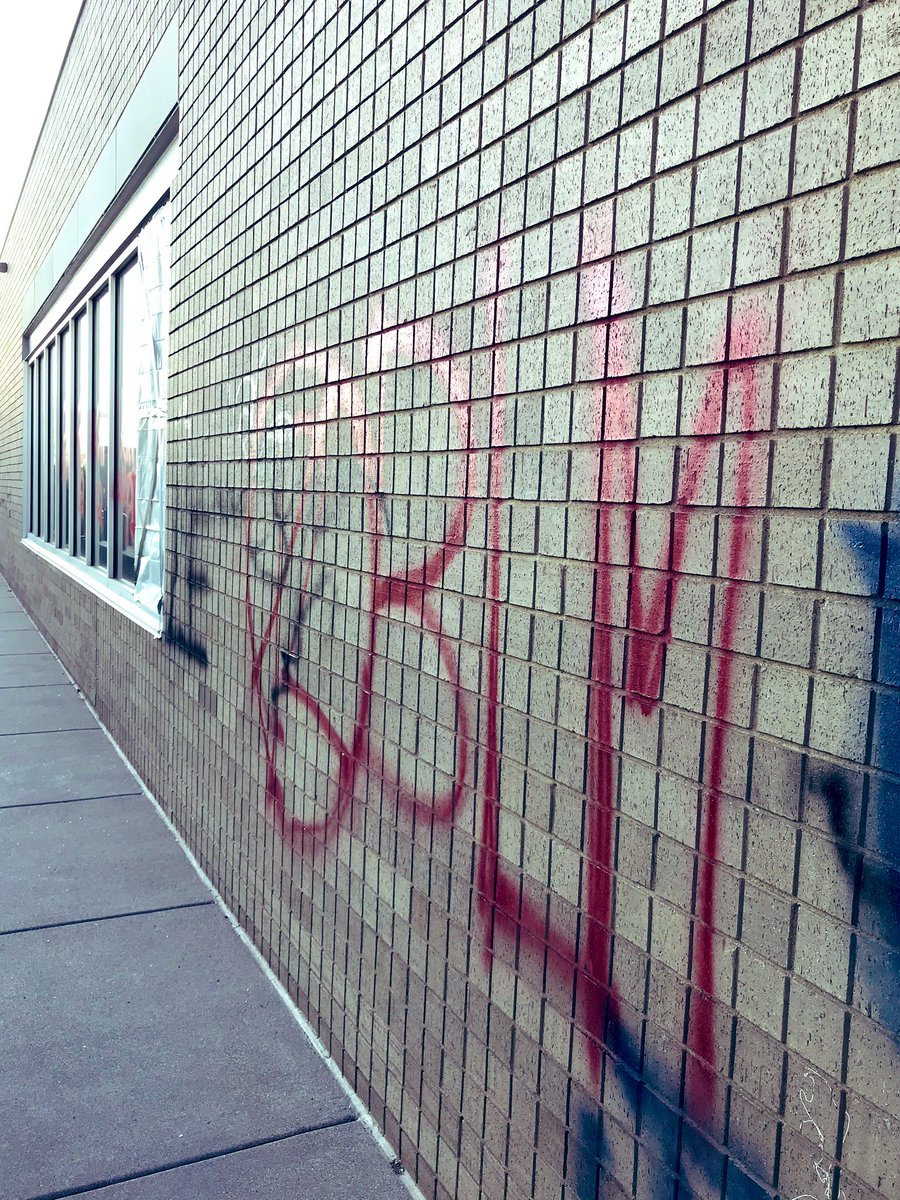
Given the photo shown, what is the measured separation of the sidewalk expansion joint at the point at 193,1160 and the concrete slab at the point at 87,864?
1.50 meters

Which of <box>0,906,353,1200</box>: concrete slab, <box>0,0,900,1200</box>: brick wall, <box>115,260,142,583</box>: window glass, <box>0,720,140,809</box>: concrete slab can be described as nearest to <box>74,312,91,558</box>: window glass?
<box>115,260,142,583</box>: window glass

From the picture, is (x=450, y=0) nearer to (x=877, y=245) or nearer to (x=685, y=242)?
(x=685, y=242)

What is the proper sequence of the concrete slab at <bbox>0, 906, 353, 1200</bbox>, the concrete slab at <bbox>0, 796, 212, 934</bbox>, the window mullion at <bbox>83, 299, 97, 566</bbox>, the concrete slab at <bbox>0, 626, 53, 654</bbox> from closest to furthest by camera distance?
the concrete slab at <bbox>0, 906, 353, 1200</bbox>, the concrete slab at <bbox>0, 796, 212, 934</bbox>, the window mullion at <bbox>83, 299, 97, 566</bbox>, the concrete slab at <bbox>0, 626, 53, 654</bbox>

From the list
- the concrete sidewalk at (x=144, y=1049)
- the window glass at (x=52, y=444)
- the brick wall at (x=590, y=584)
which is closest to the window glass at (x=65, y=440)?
the window glass at (x=52, y=444)

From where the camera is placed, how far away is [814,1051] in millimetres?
1328

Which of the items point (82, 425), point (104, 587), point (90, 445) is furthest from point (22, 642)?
point (104, 587)

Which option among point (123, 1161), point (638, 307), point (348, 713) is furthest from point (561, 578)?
point (123, 1161)

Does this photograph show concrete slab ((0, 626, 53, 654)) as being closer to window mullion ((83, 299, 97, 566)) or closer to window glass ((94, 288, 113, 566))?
window mullion ((83, 299, 97, 566))

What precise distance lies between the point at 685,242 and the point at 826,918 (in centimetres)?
99

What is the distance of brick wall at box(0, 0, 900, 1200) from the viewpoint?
130 centimetres

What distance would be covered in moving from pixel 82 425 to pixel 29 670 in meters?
2.10

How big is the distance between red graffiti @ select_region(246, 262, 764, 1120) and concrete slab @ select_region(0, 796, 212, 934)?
1.50 meters

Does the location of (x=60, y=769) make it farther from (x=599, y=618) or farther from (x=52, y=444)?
(x=52, y=444)

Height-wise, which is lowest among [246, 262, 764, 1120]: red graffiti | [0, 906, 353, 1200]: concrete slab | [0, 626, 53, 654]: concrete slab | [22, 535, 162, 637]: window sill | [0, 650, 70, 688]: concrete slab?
[0, 626, 53, 654]: concrete slab
